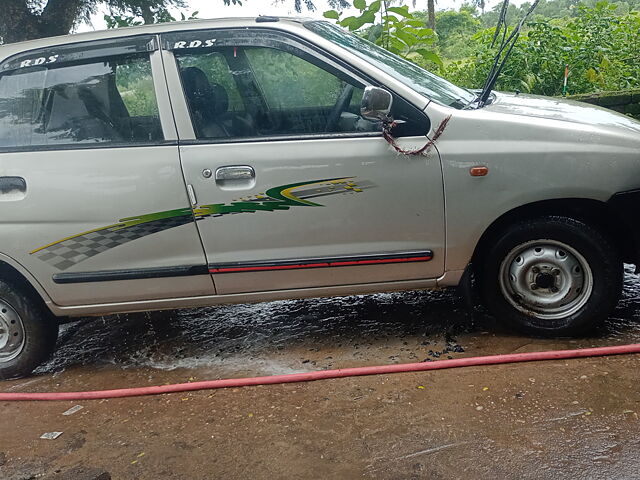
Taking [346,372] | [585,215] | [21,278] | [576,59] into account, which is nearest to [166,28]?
[21,278]

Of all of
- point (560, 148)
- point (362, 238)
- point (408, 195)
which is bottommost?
point (362, 238)

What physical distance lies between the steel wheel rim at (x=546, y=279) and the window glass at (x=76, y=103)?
7.48ft

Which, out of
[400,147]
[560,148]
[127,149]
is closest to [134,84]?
[127,149]

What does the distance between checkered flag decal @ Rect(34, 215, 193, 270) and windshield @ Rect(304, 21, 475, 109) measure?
1.38 metres

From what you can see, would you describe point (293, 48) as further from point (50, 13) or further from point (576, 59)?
point (576, 59)

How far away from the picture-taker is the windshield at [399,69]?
3.19 meters

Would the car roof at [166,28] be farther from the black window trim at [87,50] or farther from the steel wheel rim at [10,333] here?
the steel wheel rim at [10,333]

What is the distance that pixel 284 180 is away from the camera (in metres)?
3.04

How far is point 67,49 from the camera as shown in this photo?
10.7ft

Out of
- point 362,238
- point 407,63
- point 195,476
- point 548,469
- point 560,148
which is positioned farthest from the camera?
point 407,63

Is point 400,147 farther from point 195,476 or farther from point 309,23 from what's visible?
point 195,476

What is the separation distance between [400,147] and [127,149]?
1.54 meters

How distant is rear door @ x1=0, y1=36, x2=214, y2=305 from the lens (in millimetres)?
3129

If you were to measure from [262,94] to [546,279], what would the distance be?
1.92m
